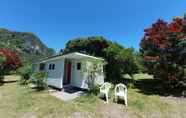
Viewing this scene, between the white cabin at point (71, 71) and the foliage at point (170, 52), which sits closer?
the foliage at point (170, 52)

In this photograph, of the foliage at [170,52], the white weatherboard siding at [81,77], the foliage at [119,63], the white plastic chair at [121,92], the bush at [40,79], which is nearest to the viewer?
the white plastic chair at [121,92]

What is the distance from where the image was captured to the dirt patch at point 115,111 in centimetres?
807

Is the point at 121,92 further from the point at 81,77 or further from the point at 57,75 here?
the point at 57,75

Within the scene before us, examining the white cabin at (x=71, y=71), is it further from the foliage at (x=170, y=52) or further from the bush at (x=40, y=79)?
the foliage at (x=170, y=52)

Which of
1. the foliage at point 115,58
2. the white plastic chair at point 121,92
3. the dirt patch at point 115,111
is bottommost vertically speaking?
the dirt patch at point 115,111

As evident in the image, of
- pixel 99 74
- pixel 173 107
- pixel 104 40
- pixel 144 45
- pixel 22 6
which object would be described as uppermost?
pixel 22 6

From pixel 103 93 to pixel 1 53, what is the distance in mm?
17749

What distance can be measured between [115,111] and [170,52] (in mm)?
7458

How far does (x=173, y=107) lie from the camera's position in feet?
31.0

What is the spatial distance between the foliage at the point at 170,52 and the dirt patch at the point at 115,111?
5.59m

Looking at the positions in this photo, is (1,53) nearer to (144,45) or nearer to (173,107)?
(144,45)

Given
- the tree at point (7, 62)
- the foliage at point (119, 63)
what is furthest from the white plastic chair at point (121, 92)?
the tree at point (7, 62)

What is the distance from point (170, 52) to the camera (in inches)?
510

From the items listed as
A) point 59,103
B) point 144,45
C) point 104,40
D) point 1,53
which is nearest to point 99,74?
point 59,103
